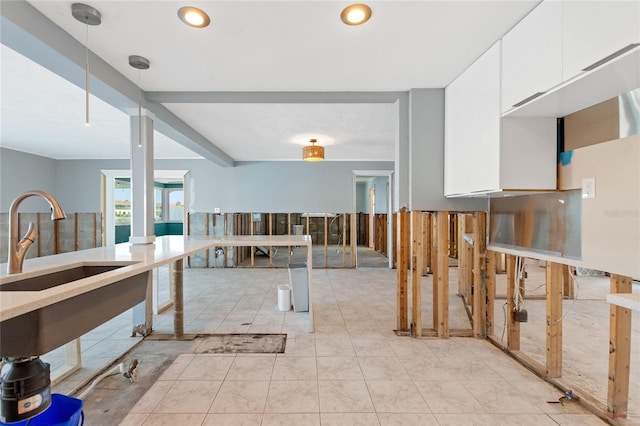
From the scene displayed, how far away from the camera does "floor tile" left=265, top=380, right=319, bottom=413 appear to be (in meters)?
1.87

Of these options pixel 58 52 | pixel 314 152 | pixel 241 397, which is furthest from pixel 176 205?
pixel 241 397

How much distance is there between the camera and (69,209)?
675 centimetres

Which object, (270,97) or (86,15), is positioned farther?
(270,97)

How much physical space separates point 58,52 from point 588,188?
3660 mm

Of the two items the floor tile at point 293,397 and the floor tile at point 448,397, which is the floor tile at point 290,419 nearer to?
the floor tile at point 293,397

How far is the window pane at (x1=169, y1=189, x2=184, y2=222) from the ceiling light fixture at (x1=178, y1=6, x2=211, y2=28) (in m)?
10.4

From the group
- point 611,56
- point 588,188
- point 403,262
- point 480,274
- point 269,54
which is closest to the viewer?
point 611,56

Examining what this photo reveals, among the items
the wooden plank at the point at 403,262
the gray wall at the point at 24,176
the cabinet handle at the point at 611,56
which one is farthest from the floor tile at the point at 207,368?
the gray wall at the point at 24,176

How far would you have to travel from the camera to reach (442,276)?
2.90m

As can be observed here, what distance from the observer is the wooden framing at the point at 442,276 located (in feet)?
9.30

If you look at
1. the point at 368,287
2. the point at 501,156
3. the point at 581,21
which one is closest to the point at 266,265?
the point at 368,287

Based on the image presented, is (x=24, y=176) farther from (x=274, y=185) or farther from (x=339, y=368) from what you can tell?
(x=339, y=368)

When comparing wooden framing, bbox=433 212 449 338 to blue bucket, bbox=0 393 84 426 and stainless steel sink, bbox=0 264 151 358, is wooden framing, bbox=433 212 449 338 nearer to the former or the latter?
stainless steel sink, bbox=0 264 151 358

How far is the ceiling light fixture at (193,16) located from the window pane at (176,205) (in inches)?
408
